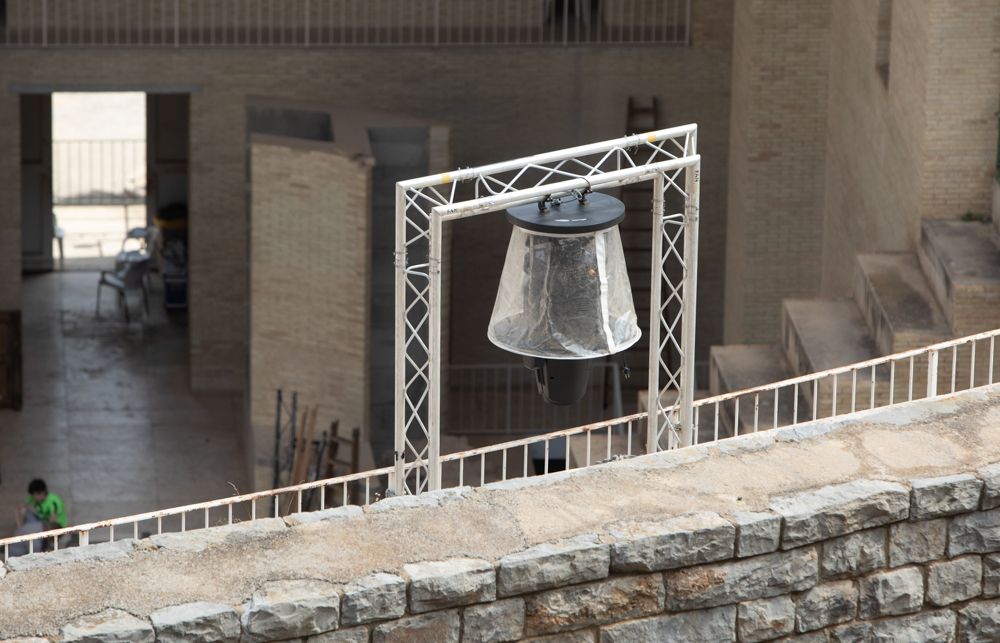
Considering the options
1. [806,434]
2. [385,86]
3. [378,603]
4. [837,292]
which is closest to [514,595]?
[378,603]

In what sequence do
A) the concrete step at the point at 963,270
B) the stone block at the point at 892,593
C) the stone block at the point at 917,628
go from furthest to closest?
1. the concrete step at the point at 963,270
2. the stone block at the point at 917,628
3. the stone block at the point at 892,593

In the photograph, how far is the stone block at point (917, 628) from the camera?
9875 millimetres

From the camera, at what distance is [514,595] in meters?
9.05

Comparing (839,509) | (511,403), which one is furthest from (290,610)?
(511,403)

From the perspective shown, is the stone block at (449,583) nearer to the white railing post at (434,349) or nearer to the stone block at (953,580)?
the white railing post at (434,349)

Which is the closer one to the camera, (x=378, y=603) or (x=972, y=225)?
(x=378, y=603)

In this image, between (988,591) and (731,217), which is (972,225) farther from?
(988,591)

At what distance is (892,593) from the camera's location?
9.80 meters

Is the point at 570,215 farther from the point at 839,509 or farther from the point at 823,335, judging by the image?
the point at 823,335

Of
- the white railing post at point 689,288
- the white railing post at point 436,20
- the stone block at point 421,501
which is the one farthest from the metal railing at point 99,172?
the stone block at point 421,501

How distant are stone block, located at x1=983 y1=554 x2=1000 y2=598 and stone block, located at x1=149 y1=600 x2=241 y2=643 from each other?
360cm

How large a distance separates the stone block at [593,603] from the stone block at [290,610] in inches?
35.9

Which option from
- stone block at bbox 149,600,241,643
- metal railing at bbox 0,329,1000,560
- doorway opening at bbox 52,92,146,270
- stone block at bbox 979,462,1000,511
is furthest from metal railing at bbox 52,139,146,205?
stone block at bbox 149,600,241,643

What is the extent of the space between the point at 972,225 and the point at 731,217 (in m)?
5.93
